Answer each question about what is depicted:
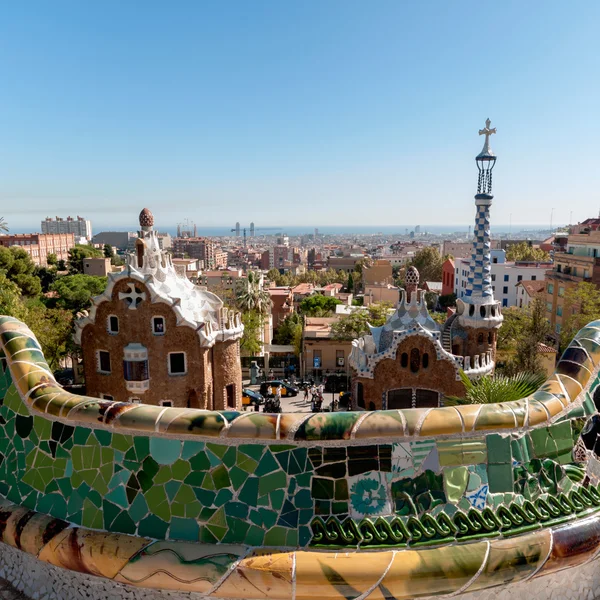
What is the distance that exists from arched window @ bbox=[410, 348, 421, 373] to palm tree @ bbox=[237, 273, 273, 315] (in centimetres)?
2033

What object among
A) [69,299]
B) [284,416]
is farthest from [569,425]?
[69,299]

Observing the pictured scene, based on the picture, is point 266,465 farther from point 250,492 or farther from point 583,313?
point 583,313

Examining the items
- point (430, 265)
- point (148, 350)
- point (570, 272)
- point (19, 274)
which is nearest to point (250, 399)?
point (148, 350)

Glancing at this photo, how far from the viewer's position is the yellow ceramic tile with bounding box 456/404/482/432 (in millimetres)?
5367

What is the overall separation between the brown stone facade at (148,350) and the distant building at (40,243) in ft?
269

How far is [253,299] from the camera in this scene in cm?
3862

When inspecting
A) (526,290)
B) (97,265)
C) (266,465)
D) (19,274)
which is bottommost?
(526,290)

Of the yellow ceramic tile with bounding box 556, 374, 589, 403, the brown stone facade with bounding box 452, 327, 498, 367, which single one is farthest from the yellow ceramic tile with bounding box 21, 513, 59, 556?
the brown stone facade with bounding box 452, 327, 498, 367

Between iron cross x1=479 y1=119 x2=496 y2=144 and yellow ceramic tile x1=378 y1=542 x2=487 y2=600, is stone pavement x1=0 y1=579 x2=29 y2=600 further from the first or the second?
iron cross x1=479 y1=119 x2=496 y2=144

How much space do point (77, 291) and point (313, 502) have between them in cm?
4854

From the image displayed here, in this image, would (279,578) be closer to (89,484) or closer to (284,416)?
(284,416)

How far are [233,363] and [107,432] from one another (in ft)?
50.3

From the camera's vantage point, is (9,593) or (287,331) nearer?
(9,593)

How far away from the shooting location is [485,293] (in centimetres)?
2059
